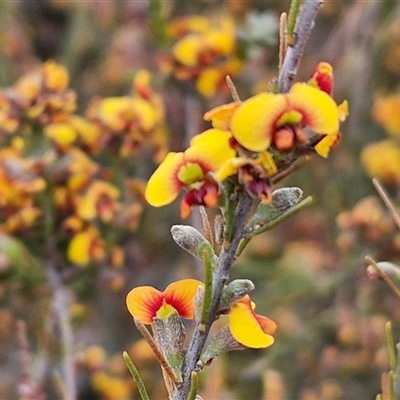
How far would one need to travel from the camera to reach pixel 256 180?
1.32ft

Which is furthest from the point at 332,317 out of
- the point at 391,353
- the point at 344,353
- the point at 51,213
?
the point at 391,353

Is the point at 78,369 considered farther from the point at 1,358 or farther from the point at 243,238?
the point at 243,238

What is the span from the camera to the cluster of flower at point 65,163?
2.96 feet

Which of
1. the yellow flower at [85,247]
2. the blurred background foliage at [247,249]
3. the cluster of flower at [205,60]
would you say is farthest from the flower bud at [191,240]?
the cluster of flower at [205,60]

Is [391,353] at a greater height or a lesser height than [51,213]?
lesser

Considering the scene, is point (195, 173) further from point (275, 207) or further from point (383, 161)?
point (383, 161)

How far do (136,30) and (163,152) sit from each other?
56cm

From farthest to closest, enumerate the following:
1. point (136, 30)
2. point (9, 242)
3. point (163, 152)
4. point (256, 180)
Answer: point (136, 30) < point (163, 152) < point (9, 242) < point (256, 180)

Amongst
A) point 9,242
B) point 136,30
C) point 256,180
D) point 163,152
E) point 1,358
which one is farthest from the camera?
point 136,30

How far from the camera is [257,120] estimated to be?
40 cm

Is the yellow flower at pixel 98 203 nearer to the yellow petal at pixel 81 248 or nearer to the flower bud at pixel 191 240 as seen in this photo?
the yellow petal at pixel 81 248

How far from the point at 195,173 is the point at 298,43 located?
9cm

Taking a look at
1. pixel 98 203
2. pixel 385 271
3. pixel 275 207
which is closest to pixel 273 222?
pixel 275 207

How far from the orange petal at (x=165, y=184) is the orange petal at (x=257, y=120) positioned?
2.2 inches
